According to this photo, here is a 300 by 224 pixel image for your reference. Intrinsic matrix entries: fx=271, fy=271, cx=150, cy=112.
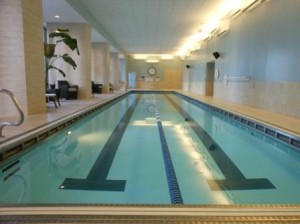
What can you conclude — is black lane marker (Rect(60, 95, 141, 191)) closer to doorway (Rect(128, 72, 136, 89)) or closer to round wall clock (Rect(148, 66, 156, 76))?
round wall clock (Rect(148, 66, 156, 76))

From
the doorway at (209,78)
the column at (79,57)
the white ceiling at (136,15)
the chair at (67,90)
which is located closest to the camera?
the white ceiling at (136,15)

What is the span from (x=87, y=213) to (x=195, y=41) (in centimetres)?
1503

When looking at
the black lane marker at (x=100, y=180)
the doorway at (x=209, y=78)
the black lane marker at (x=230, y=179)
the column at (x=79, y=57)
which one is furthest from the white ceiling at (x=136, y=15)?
the black lane marker at (x=230, y=179)

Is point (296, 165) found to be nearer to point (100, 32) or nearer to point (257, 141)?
point (257, 141)

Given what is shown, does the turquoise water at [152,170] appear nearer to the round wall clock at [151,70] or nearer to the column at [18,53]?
the column at [18,53]

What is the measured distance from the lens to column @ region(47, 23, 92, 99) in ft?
32.7

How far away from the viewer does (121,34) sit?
1348cm

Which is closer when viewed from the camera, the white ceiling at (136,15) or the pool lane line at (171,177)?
the pool lane line at (171,177)

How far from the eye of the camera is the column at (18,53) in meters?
5.13

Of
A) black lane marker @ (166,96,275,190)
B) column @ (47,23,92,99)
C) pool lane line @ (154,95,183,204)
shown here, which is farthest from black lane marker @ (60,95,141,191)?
column @ (47,23,92,99)

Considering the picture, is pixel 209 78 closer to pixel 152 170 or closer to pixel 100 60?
pixel 100 60

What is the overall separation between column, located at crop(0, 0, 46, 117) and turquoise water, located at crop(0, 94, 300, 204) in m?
1.31

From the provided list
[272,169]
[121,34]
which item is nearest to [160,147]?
[272,169]

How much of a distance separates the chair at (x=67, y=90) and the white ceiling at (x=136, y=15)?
86.8 inches
